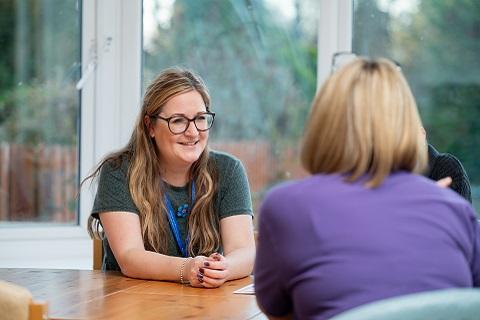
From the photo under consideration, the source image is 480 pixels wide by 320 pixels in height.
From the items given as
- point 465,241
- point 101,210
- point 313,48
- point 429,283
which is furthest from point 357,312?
point 313,48

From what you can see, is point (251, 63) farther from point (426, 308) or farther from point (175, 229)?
point (426, 308)

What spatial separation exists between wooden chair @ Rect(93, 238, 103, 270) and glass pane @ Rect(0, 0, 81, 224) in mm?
913

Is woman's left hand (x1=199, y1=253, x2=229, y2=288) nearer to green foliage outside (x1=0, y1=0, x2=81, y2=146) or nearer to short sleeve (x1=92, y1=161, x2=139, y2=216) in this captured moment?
short sleeve (x1=92, y1=161, x2=139, y2=216)

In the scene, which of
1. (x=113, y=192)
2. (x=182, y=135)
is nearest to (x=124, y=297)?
(x=113, y=192)

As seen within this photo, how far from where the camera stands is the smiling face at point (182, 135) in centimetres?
287

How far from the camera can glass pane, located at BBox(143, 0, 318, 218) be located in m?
3.89

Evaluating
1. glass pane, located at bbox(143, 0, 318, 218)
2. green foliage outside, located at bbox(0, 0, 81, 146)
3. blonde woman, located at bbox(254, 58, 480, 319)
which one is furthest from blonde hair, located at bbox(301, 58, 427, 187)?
green foliage outside, located at bbox(0, 0, 81, 146)

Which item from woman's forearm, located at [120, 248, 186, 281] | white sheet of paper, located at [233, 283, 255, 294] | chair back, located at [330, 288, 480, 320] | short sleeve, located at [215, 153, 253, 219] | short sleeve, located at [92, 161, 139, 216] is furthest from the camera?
short sleeve, located at [215, 153, 253, 219]

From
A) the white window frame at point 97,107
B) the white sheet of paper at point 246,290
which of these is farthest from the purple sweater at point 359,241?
the white window frame at point 97,107

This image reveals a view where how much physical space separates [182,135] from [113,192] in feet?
0.87

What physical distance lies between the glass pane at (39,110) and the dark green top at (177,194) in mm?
996

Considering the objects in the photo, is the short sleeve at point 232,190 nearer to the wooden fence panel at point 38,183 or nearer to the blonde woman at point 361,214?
the wooden fence panel at point 38,183

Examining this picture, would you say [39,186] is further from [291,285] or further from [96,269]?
[291,285]

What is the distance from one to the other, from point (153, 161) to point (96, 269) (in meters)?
0.40
